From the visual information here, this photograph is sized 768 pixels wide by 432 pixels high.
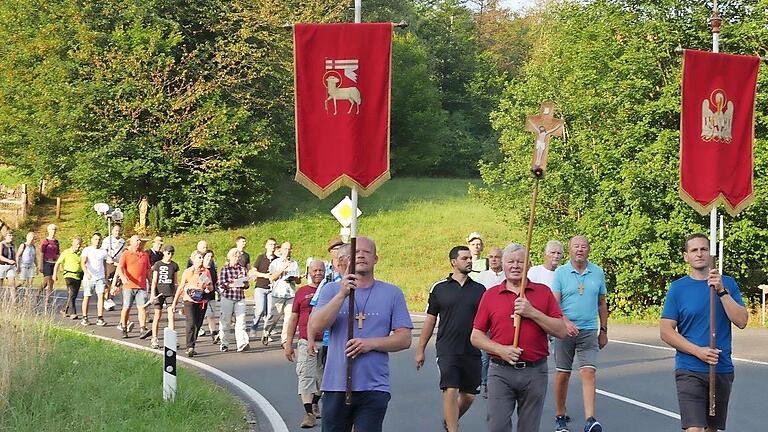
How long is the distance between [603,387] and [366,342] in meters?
7.65

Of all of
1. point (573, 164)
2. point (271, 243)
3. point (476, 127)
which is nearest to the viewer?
point (271, 243)

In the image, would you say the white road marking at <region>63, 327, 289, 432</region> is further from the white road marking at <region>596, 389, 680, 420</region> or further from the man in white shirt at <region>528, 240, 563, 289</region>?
the white road marking at <region>596, 389, 680, 420</region>

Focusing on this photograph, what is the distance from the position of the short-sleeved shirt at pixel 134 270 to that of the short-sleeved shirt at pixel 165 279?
2.41ft

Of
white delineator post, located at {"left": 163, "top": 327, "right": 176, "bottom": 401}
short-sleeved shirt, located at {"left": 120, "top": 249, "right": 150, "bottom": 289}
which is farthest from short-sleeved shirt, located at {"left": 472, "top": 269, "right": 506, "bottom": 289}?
short-sleeved shirt, located at {"left": 120, "top": 249, "right": 150, "bottom": 289}

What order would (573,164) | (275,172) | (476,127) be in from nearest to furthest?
1. (573,164)
2. (275,172)
3. (476,127)

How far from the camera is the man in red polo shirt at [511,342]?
7387 mm

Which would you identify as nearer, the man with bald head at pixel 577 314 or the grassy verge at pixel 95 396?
the grassy verge at pixel 95 396

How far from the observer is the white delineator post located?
1112 centimetres

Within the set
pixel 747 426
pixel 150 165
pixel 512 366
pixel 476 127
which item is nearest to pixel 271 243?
pixel 747 426

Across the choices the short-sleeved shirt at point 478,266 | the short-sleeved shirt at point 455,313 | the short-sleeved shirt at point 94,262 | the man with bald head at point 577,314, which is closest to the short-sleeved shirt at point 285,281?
the short-sleeved shirt at point 94,262

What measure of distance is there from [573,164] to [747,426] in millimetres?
19222

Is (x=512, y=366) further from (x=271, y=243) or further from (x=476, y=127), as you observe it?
(x=476, y=127)

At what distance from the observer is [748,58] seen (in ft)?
33.8

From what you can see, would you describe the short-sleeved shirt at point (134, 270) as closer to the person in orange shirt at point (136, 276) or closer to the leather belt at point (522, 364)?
the person in orange shirt at point (136, 276)
